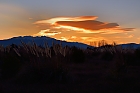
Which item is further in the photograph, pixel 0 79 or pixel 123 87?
pixel 0 79

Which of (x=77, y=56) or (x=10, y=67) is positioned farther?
(x=77, y=56)

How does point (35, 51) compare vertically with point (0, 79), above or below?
above

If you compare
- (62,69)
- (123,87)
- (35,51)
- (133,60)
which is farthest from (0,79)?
(133,60)

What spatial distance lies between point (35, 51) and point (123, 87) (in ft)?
18.2

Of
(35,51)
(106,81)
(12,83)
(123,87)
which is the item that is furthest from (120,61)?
(12,83)

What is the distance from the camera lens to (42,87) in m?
14.6

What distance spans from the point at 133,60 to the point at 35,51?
48.5ft

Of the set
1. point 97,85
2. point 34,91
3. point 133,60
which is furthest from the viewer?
point 133,60

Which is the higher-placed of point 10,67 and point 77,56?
point 10,67

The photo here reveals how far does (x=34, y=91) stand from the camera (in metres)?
13.5

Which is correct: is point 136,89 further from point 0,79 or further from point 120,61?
point 0,79

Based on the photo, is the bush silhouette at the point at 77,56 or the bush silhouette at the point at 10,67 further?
the bush silhouette at the point at 77,56

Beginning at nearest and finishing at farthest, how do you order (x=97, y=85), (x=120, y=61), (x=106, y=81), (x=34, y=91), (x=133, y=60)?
1. (x=34, y=91)
2. (x=97, y=85)
3. (x=106, y=81)
4. (x=120, y=61)
5. (x=133, y=60)

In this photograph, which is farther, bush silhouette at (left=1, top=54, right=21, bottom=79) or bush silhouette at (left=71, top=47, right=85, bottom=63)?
bush silhouette at (left=71, top=47, right=85, bottom=63)
